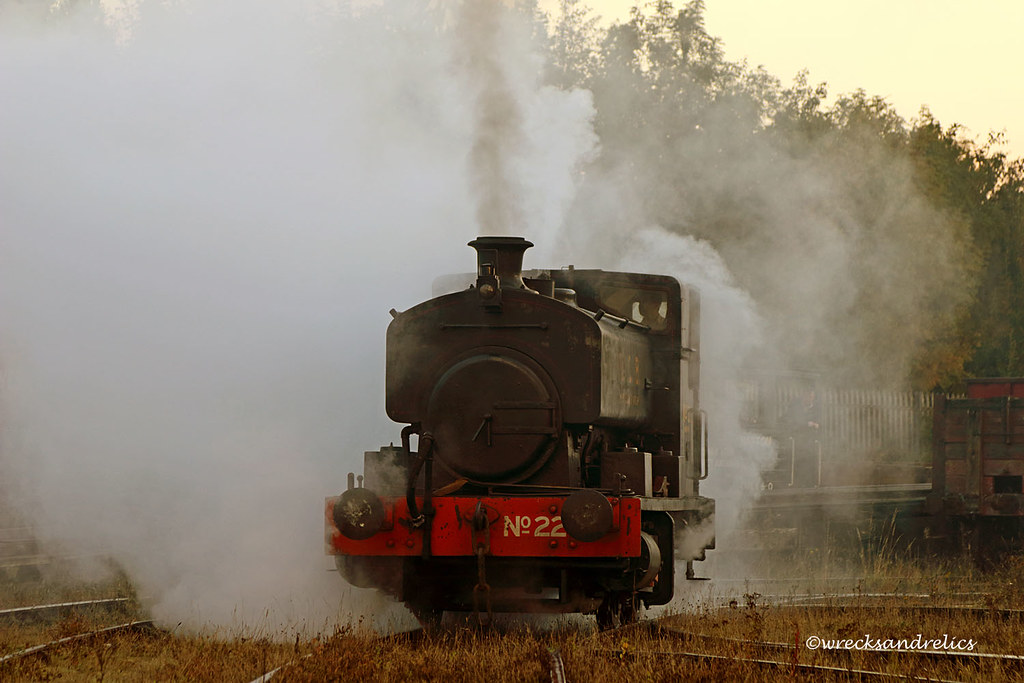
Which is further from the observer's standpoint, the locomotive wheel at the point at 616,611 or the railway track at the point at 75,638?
the locomotive wheel at the point at 616,611

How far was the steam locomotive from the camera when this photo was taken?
27.0 feet

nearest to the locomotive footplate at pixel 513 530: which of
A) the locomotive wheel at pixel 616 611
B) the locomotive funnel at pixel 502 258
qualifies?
the locomotive wheel at pixel 616 611

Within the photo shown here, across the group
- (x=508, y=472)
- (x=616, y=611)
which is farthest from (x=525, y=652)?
(x=616, y=611)

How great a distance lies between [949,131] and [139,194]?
30.6 meters

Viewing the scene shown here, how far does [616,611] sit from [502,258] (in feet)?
8.35

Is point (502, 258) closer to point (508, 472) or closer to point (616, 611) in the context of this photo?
point (508, 472)

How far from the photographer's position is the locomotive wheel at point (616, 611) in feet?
29.5

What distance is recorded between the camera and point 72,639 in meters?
7.93

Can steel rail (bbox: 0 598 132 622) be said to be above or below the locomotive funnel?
below

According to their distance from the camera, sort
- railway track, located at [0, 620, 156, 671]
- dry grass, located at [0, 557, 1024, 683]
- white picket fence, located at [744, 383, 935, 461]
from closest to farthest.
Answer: dry grass, located at [0, 557, 1024, 683] → railway track, located at [0, 620, 156, 671] → white picket fence, located at [744, 383, 935, 461]

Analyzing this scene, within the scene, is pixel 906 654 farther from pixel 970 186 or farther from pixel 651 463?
pixel 970 186

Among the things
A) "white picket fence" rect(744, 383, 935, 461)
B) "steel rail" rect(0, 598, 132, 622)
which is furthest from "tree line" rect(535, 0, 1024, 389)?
"steel rail" rect(0, 598, 132, 622)

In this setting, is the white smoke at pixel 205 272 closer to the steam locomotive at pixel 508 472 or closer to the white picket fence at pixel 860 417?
the steam locomotive at pixel 508 472

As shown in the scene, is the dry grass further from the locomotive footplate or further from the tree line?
the tree line
